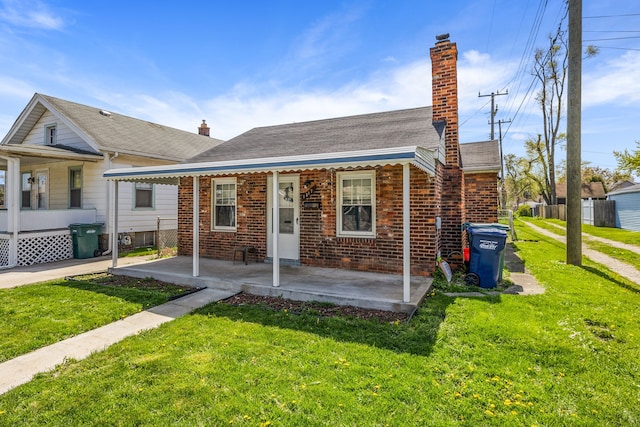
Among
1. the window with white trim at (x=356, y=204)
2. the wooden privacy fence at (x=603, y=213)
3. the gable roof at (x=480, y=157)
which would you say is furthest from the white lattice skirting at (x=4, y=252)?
the wooden privacy fence at (x=603, y=213)

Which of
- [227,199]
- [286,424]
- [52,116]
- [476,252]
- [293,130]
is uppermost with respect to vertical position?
[52,116]

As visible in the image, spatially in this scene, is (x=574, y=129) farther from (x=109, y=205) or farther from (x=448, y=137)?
(x=109, y=205)

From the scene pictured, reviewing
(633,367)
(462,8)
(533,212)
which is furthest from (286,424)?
(533,212)

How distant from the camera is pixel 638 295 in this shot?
6098 mm

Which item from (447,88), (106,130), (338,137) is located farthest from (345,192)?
(106,130)

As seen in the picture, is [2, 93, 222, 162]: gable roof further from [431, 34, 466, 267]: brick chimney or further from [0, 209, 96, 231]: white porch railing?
[431, 34, 466, 267]: brick chimney

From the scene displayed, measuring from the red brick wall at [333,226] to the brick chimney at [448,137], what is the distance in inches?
39.9

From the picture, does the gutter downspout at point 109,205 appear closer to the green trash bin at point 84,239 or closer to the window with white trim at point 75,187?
the green trash bin at point 84,239

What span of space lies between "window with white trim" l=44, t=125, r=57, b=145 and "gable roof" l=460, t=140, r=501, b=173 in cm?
1501

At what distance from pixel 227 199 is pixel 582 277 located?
29.2 feet

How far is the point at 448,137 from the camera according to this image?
795 cm

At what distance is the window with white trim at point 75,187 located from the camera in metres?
11.9

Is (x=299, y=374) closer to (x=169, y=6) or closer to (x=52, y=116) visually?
(x=169, y=6)

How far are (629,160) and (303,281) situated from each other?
15965mm
